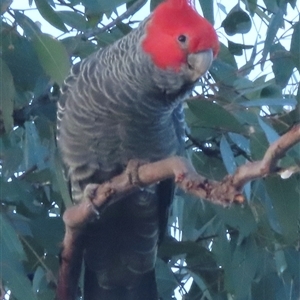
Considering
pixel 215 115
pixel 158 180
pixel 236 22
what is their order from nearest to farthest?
pixel 158 180 → pixel 215 115 → pixel 236 22

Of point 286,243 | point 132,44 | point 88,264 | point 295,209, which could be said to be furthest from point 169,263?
point 132,44

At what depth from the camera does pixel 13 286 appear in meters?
1.29

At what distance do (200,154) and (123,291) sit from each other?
390 mm

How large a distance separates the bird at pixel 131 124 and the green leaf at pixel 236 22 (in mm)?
247

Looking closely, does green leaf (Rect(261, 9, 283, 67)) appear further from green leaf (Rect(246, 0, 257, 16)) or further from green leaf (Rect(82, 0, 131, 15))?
green leaf (Rect(82, 0, 131, 15))

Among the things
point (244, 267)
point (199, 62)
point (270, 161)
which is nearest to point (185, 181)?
point (270, 161)

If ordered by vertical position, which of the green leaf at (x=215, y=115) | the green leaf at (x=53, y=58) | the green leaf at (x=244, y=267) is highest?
Answer: the green leaf at (x=53, y=58)

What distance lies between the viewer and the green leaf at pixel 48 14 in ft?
4.59

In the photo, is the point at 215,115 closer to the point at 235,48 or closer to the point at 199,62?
the point at 199,62

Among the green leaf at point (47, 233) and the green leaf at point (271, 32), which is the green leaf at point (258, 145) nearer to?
the green leaf at point (271, 32)

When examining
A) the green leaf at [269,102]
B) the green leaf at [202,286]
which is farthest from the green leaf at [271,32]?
the green leaf at [202,286]

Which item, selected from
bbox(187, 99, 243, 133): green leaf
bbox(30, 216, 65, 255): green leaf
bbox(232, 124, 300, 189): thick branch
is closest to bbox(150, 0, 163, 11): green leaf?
bbox(187, 99, 243, 133): green leaf

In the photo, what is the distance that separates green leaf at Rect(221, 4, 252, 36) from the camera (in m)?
1.62

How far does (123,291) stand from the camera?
1.73 metres
